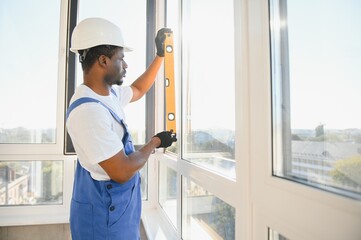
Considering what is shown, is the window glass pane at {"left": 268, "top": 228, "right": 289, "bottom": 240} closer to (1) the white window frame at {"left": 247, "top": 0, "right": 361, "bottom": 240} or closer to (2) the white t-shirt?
(1) the white window frame at {"left": 247, "top": 0, "right": 361, "bottom": 240}

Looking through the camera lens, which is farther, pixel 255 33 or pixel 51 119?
pixel 51 119

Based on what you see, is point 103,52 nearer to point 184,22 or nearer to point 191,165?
point 184,22

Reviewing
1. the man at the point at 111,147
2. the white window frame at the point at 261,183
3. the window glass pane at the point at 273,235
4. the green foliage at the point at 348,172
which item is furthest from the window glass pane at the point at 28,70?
the green foliage at the point at 348,172

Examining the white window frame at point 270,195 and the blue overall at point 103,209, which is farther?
the blue overall at point 103,209

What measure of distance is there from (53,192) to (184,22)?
5.89 feet

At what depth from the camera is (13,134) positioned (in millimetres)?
2041

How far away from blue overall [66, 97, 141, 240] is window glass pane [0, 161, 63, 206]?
3.71 ft

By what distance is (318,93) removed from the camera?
20.8 inches

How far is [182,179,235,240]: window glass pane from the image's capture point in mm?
957

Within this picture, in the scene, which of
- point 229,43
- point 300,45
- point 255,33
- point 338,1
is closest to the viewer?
point 338,1

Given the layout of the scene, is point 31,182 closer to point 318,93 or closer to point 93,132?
point 93,132

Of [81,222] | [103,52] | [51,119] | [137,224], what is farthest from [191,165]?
[51,119]

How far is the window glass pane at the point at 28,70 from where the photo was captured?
2.02 m

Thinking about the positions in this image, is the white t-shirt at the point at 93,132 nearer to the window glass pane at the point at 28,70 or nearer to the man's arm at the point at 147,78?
the man's arm at the point at 147,78
